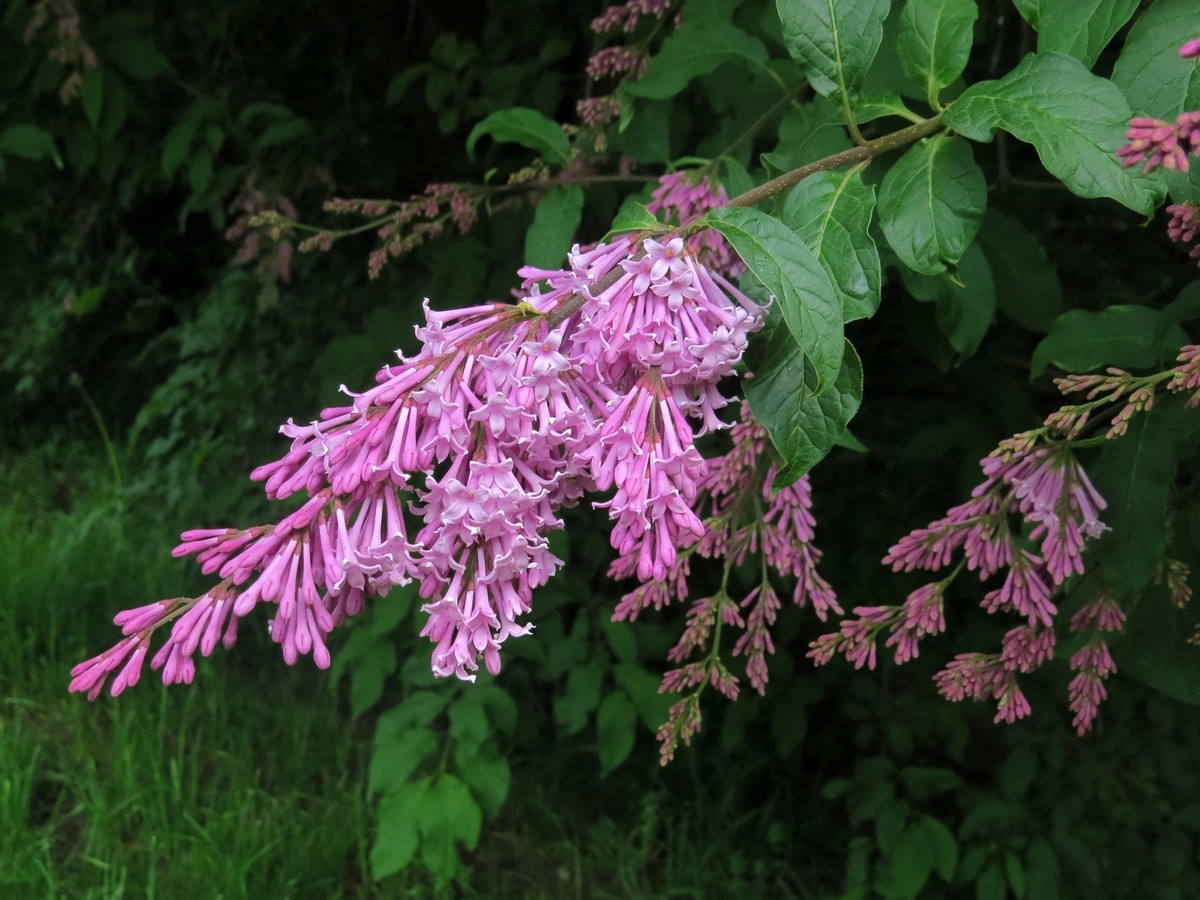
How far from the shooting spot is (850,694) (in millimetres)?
3119

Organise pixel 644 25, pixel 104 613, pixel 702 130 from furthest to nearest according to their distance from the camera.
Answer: pixel 104 613
pixel 702 130
pixel 644 25

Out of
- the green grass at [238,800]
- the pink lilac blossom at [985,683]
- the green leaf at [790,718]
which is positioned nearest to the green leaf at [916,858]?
the green leaf at [790,718]

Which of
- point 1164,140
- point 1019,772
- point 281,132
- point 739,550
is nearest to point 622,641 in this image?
point 1019,772

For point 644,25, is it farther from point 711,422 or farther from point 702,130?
point 711,422

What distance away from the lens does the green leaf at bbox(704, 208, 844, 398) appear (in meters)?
0.82

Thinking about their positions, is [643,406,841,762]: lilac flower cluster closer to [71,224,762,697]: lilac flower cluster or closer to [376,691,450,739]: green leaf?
[71,224,762,697]: lilac flower cluster

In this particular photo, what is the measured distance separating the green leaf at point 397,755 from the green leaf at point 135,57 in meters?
1.79

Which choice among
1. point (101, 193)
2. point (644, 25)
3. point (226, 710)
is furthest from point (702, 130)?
point (101, 193)

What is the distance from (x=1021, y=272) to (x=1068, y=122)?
898 mm

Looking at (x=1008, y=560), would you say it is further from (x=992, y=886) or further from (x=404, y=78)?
(x=404, y=78)

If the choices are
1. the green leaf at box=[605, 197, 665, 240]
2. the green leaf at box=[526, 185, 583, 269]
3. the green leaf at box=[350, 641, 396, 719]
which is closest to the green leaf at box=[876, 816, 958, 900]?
the green leaf at box=[350, 641, 396, 719]

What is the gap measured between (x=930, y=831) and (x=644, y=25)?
1881mm

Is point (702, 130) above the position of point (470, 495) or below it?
below

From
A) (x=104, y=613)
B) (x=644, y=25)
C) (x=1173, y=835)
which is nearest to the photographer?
(x=644, y=25)
